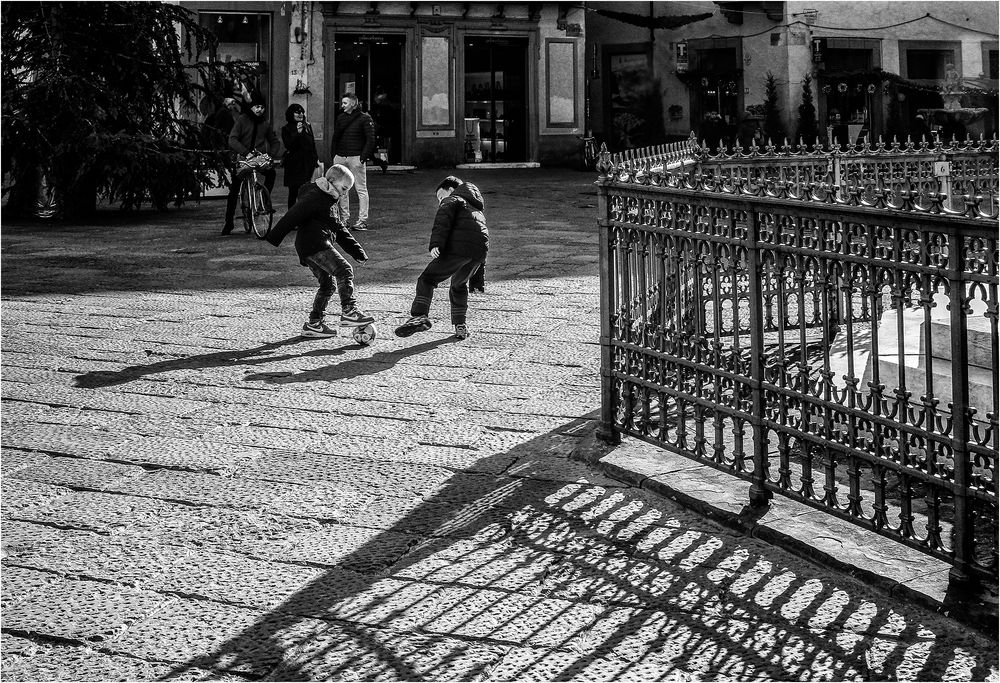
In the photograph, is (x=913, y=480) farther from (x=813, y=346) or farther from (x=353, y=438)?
(x=813, y=346)

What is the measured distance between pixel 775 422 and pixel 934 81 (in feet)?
85.6

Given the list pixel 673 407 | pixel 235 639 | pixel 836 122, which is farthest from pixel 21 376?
pixel 836 122

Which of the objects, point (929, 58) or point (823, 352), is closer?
point (823, 352)

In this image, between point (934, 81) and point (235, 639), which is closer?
point (235, 639)

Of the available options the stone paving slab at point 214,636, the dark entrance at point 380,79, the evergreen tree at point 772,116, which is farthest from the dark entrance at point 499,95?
the stone paving slab at point 214,636

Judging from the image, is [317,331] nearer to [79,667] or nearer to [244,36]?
[79,667]

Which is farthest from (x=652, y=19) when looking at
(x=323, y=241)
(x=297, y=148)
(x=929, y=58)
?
(x=323, y=241)

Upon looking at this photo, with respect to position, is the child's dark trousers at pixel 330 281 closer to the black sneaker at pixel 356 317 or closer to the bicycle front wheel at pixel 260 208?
the black sneaker at pixel 356 317

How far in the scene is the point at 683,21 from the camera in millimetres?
30344

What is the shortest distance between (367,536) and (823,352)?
1.87m

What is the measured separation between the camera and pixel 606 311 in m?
6.69

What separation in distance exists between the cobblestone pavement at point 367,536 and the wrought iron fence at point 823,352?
38 centimetres

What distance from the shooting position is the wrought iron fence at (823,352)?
4527 mm

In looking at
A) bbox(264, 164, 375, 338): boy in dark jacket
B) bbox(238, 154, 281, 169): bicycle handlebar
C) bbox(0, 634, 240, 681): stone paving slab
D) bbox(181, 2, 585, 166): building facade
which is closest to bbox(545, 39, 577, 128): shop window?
bbox(181, 2, 585, 166): building facade
